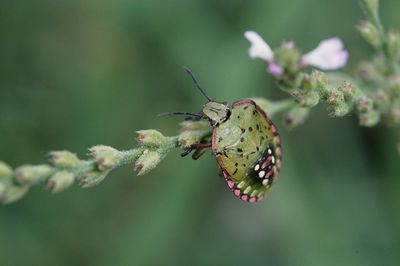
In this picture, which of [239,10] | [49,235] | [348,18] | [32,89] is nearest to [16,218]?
[49,235]

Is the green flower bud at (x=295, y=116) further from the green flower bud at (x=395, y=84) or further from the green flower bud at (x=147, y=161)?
the green flower bud at (x=147, y=161)

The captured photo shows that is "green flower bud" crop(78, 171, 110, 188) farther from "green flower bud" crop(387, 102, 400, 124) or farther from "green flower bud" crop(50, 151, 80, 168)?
"green flower bud" crop(387, 102, 400, 124)

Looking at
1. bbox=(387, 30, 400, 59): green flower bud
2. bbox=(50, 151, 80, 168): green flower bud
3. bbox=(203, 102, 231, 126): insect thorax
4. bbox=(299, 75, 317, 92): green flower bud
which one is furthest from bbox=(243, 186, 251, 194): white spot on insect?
bbox=(387, 30, 400, 59): green flower bud

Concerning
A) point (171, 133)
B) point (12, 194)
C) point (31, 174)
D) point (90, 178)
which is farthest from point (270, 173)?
point (171, 133)

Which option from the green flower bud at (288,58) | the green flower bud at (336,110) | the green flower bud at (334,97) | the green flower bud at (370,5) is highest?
the green flower bud at (370,5)

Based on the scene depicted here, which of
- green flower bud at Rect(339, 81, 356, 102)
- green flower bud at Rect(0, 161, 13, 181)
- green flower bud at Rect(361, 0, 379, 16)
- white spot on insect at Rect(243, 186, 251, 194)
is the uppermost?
green flower bud at Rect(361, 0, 379, 16)

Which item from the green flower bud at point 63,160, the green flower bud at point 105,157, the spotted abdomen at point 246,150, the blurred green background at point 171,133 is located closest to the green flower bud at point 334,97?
the spotted abdomen at point 246,150
